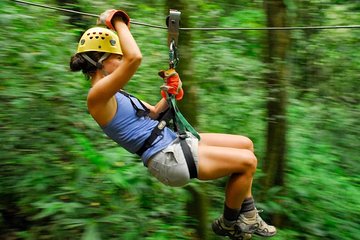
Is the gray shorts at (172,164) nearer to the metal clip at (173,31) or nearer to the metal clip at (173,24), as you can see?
the metal clip at (173,31)

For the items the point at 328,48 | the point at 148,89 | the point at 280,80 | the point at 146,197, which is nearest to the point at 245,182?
the point at 146,197

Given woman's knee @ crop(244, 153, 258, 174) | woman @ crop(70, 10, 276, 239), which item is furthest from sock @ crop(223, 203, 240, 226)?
woman's knee @ crop(244, 153, 258, 174)

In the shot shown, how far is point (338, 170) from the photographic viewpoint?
4957 millimetres

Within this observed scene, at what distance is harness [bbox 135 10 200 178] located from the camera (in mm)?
2715

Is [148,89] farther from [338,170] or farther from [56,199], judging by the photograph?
[338,170]

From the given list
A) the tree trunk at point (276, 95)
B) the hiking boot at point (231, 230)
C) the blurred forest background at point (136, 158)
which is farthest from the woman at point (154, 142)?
the tree trunk at point (276, 95)

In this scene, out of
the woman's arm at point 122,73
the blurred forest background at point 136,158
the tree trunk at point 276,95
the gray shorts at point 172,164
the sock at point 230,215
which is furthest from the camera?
the tree trunk at point 276,95

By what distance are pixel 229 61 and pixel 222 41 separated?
0.48 meters

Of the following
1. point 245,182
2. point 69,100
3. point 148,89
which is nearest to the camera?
point 245,182

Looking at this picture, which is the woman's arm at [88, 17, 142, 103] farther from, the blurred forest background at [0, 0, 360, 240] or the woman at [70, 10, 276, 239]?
the blurred forest background at [0, 0, 360, 240]

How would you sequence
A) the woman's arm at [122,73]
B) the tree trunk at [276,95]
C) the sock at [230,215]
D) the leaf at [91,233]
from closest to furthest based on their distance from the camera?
the woman's arm at [122,73] < the sock at [230,215] < the leaf at [91,233] < the tree trunk at [276,95]

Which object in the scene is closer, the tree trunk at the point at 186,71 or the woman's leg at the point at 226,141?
the woman's leg at the point at 226,141

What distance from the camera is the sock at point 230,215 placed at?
2.84 metres

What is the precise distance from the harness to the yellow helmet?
0.34m
